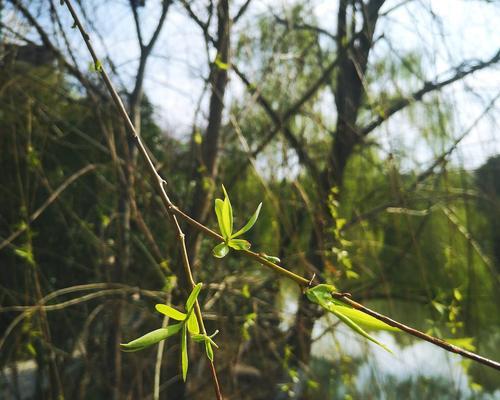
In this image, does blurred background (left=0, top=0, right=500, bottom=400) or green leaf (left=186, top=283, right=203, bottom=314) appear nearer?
green leaf (left=186, top=283, right=203, bottom=314)

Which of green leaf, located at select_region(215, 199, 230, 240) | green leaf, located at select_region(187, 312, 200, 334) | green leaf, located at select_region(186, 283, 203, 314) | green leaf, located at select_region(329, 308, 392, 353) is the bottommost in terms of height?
green leaf, located at select_region(187, 312, 200, 334)

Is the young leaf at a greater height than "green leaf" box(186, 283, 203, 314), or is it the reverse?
"green leaf" box(186, 283, 203, 314)

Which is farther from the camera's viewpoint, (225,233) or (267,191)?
(267,191)

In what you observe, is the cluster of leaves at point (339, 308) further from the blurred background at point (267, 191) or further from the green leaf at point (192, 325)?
the blurred background at point (267, 191)

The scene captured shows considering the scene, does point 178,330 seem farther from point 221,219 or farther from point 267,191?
point 267,191

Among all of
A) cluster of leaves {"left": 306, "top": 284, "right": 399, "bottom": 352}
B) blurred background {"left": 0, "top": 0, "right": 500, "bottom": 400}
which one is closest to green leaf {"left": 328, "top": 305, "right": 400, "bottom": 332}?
cluster of leaves {"left": 306, "top": 284, "right": 399, "bottom": 352}

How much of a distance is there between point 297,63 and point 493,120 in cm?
59

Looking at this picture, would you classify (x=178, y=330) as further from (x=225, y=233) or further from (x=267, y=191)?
(x=267, y=191)

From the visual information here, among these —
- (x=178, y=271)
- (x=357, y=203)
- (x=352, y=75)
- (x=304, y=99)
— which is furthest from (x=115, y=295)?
(x=352, y=75)

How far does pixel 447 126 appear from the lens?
1.34 metres

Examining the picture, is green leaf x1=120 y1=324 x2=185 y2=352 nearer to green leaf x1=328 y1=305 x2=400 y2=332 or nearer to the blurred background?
green leaf x1=328 y1=305 x2=400 y2=332

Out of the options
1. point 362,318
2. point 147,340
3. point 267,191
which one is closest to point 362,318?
point 362,318

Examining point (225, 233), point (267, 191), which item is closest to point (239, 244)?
point (225, 233)

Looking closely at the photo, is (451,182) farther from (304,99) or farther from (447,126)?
(304,99)
